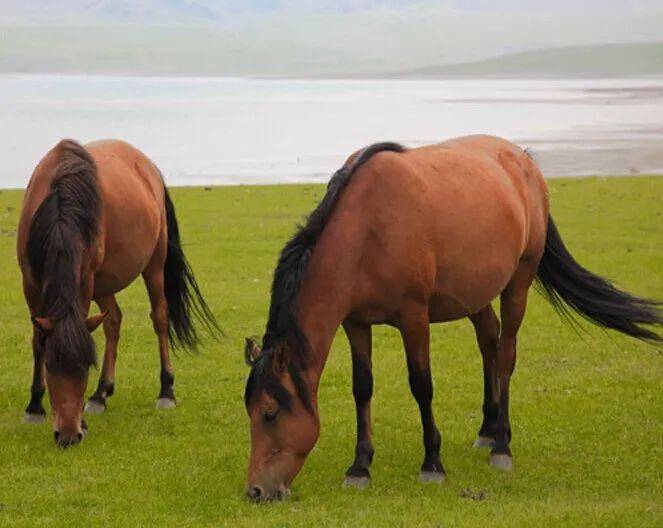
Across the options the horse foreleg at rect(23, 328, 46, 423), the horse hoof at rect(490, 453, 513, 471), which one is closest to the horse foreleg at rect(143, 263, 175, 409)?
the horse foreleg at rect(23, 328, 46, 423)

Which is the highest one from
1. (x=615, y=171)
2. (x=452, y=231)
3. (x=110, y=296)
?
(x=452, y=231)

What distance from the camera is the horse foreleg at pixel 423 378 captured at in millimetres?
8133

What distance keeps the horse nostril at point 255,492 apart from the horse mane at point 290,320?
0.50 m

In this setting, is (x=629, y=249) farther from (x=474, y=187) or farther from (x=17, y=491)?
(x=17, y=491)

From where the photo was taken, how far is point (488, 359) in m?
9.68

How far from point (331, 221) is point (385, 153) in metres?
0.67

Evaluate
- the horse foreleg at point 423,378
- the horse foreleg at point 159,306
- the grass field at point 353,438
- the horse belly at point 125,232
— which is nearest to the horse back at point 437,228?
the horse foreleg at point 423,378

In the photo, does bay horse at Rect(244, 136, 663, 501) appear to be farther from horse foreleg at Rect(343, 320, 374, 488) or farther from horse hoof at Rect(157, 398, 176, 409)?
horse hoof at Rect(157, 398, 176, 409)

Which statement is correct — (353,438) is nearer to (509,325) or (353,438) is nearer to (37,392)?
(509,325)

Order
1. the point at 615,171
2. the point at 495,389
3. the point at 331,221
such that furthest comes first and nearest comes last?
the point at 615,171 → the point at 495,389 → the point at 331,221

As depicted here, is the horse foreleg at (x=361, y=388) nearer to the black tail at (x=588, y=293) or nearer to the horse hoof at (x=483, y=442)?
the horse hoof at (x=483, y=442)

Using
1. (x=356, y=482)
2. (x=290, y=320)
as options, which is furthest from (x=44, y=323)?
(x=356, y=482)

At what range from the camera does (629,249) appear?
1897 cm

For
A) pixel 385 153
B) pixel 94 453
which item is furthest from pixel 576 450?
pixel 94 453
